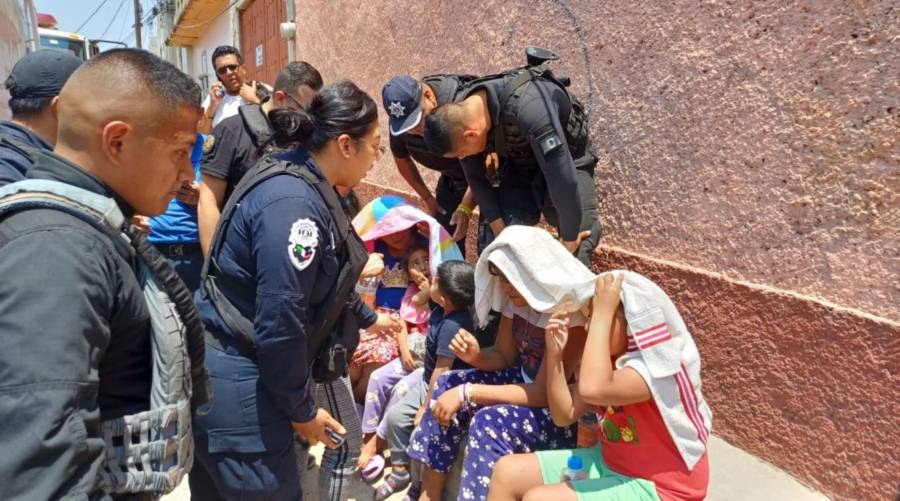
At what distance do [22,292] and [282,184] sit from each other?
2.76 ft

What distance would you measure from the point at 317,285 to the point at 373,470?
1.60 m

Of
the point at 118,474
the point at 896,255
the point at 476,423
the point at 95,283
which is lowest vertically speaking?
the point at 476,423

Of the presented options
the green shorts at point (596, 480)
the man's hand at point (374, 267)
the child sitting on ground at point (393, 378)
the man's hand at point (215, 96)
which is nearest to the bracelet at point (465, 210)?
the child sitting on ground at point (393, 378)

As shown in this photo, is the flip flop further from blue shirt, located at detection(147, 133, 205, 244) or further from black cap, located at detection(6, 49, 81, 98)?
black cap, located at detection(6, 49, 81, 98)

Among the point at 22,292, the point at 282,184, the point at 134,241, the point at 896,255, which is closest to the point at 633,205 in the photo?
the point at 896,255

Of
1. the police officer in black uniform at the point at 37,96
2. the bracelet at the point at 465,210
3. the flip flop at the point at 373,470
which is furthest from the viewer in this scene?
the bracelet at the point at 465,210

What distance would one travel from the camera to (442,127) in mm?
2566

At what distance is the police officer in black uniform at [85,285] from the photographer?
0.77m

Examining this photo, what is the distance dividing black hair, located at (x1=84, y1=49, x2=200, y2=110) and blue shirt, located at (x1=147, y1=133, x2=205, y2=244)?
6.87ft

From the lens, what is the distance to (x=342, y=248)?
1.74 m

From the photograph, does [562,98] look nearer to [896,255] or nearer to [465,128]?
[465,128]

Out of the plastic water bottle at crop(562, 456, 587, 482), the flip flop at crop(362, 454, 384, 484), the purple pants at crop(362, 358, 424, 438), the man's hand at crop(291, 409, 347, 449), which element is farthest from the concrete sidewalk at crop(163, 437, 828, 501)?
the purple pants at crop(362, 358, 424, 438)

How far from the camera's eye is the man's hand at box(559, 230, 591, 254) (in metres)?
2.61

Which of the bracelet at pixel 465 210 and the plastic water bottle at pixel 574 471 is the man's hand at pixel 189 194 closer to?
the bracelet at pixel 465 210
